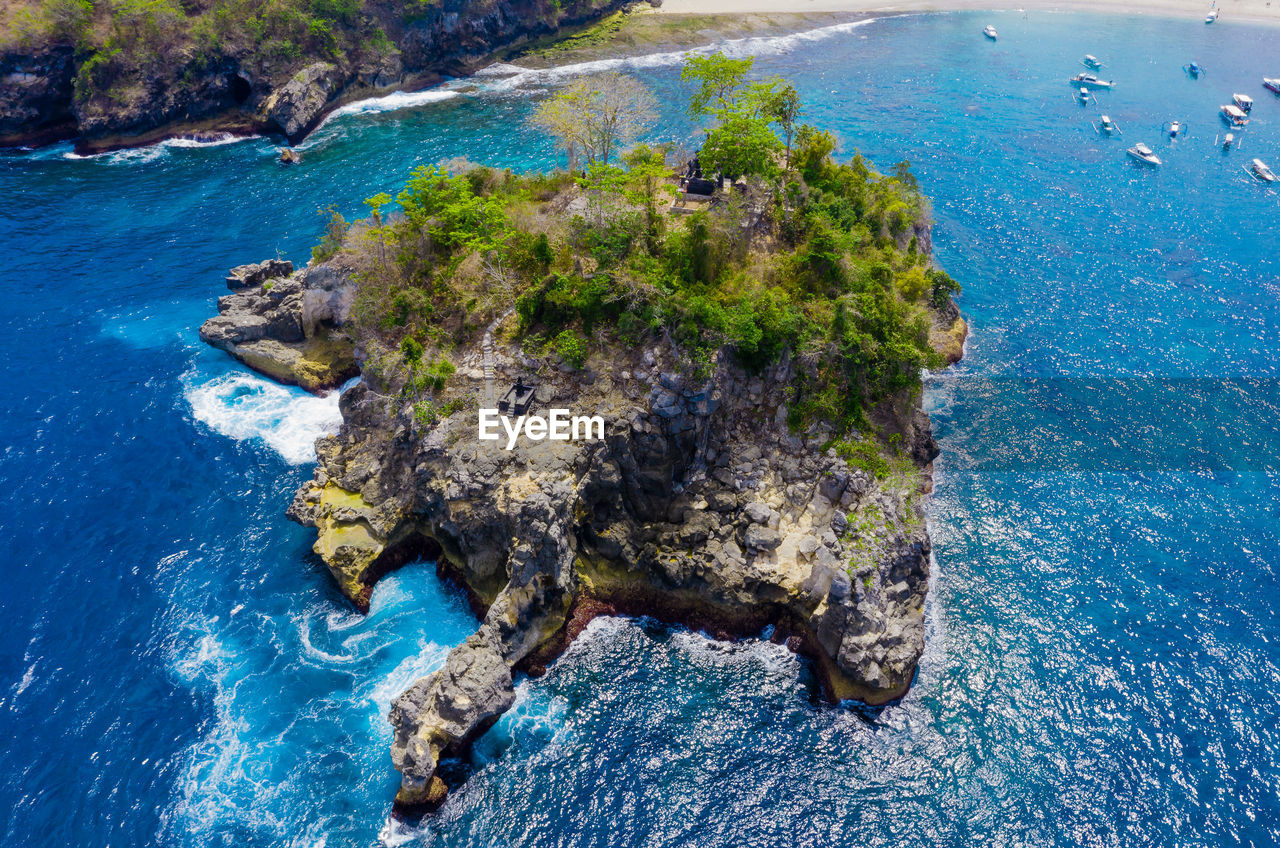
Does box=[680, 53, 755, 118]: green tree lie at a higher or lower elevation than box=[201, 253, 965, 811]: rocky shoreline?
higher

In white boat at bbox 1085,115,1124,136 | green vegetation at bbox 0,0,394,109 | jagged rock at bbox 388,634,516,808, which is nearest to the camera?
jagged rock at bbox 388,634,516,808

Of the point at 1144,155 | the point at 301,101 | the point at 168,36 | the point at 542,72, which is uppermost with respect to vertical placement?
the point at 168,36

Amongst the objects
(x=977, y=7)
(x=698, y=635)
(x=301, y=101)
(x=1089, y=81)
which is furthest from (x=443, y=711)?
(x=977, y=7)

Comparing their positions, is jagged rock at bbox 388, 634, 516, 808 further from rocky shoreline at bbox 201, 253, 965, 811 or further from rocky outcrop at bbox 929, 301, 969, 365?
rocky outcrop at bbox 929, 301, 969, 365

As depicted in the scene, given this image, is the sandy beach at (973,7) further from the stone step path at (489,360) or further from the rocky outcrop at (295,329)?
the stone step path at (489,360)

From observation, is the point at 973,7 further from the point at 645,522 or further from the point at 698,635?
the point at 698,635

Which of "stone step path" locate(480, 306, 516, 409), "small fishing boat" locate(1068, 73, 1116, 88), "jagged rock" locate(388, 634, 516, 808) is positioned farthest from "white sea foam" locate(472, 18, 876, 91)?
"jagged rock" locate(388, 634, 516, 808)

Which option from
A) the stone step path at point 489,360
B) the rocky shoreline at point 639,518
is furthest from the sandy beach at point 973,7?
the rocky shoreline at point 639,518
